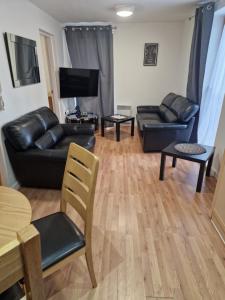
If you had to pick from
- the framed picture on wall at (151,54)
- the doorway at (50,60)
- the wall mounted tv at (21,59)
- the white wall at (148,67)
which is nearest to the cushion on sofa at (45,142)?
the wall mounted tv at (21,59)

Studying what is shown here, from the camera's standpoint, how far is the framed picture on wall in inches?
187

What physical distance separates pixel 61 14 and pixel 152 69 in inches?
92.0

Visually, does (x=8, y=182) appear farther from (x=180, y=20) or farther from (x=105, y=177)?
(x=180, y=20)

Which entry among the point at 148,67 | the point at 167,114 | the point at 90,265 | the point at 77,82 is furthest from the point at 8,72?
the point at 148,67

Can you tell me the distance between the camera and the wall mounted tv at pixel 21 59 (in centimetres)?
250

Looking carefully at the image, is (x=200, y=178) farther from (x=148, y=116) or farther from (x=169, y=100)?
(x=169, y=100)

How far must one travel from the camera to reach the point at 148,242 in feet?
5.99

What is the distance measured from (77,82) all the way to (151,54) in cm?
192

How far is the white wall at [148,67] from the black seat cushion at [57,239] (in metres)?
4.08

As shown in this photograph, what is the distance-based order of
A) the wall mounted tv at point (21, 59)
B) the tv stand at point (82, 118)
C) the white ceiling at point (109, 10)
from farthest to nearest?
the tv stand at point (82, 118) < the white ceiling at point (109, 10) < the wall mounted tv at point (21, 59)

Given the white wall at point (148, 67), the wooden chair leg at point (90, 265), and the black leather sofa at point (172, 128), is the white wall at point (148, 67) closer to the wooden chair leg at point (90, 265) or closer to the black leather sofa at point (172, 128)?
the black leather sofa at point (172, 128)

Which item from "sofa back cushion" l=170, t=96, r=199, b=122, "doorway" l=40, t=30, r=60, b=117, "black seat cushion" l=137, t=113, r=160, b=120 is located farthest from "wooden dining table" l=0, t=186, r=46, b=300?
"doorway" l=40, t=30, r=60, b=117

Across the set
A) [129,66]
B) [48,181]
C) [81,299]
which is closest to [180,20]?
[129,66]

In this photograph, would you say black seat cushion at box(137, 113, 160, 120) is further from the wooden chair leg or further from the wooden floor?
the wooden chair leg
